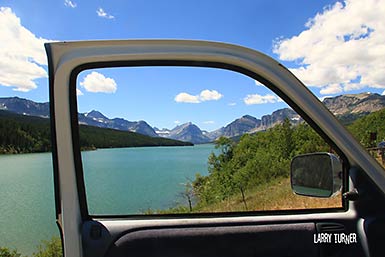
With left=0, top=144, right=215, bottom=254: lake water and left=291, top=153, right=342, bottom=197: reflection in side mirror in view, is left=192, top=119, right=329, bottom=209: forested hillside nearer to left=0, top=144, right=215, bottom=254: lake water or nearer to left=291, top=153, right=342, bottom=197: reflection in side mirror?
left=0, top=144, right=215, bottom=254: lake water

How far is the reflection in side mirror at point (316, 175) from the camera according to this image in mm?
1285

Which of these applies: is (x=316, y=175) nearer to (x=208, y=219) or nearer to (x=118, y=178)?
(x=208, y=219)

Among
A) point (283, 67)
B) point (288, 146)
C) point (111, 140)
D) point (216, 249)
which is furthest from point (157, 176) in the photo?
point (283, 67)

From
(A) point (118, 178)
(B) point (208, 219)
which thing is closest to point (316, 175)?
(B) point (208, 219)

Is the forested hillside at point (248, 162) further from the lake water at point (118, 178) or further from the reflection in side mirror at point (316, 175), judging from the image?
the reflection in side mirror at point (316, 175)

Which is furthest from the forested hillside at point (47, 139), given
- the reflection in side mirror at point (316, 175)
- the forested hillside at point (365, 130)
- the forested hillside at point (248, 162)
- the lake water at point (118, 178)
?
the forested hillside at point (365, 130)

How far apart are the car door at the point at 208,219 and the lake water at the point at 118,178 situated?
0.09 meters

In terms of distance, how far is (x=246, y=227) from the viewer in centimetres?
145

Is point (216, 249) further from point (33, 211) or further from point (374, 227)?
point (33, 211)

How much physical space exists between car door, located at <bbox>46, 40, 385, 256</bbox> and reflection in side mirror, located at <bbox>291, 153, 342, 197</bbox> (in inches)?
2.8

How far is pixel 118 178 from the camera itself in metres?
1.67

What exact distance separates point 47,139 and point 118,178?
0.42 meters

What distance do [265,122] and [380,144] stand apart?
0.68 metres

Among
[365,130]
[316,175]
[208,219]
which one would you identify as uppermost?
[365,130]
